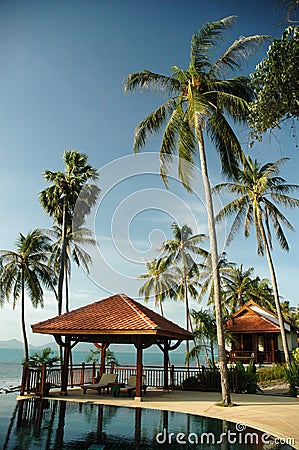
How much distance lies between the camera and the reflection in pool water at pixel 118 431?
7.36 meters

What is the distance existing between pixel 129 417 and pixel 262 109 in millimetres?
8337

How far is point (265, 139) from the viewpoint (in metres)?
7.61

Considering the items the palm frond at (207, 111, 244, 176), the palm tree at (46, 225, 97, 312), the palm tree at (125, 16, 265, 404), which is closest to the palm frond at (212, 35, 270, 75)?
the palm tree at (125, 16, 265, 404)

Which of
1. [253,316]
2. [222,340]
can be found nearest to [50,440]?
[222,340]

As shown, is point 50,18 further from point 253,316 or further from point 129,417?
point 253,316

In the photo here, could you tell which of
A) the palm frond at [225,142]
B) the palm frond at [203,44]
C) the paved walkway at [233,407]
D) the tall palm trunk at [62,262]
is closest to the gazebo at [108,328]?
the paved walkway at [233,407]

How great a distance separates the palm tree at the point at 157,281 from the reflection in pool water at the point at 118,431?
21531 millimetres

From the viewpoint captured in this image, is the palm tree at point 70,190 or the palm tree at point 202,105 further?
the palm tree at point 70,190

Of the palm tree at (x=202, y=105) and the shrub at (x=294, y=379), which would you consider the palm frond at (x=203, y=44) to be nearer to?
the palm tree at (x=202, y=105)

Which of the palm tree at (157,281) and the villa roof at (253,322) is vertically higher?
the palm tree at (157,281)

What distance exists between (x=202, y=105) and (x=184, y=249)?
18019 mm

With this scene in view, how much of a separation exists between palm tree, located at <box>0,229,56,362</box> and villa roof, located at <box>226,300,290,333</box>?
45.5 ft

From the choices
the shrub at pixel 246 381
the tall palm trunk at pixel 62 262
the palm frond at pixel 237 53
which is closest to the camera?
the palm frond at pixel 237 53

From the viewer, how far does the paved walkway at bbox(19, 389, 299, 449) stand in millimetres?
9148
